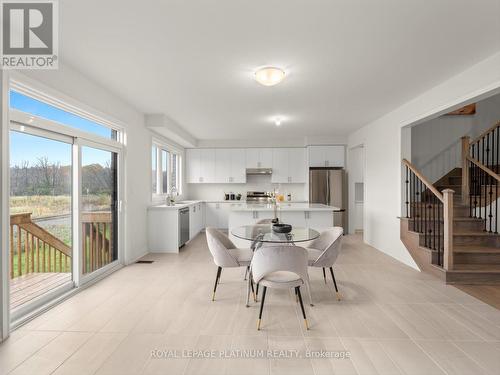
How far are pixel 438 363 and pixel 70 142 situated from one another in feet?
14.1

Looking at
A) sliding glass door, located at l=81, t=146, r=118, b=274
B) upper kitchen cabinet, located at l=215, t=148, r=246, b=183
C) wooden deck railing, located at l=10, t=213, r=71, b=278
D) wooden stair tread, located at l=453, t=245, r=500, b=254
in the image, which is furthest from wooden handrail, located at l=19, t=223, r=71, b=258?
wooden stair tread, located at l=453, t=245, r=500, b=254

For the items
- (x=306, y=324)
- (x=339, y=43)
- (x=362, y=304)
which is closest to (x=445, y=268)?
(x=362, y=304)

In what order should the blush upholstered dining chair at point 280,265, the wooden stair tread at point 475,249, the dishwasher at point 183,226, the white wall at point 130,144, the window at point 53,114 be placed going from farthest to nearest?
the dishwasher at point 183,226, the wooden stair tread at point 475,249, the white wall at point 130,144, the window at point 53,114, the blush upholstered dining chair at point 280,265

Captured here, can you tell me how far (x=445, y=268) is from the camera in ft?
11.7

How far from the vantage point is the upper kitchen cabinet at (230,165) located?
7680mm

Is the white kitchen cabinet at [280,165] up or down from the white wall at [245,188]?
up

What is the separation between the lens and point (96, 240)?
3.79m

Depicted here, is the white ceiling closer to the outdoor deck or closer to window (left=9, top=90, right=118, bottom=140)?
window (left=9, top=90, right=118, bottom=140)

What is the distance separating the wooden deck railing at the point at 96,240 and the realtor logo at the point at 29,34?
1.85 meters

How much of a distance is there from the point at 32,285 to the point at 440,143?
744cm

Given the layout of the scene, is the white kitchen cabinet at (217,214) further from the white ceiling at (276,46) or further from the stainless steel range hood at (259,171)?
the white ceiling at (276,46)

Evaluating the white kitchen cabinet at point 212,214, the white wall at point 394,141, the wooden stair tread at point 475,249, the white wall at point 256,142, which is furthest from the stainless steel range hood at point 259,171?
the wooden stair tread at point 475,249

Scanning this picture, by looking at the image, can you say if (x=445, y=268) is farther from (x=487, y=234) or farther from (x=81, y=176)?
(x=81, y=176)

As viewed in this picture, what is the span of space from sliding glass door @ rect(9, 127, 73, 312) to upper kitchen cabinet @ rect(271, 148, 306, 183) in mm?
5340
